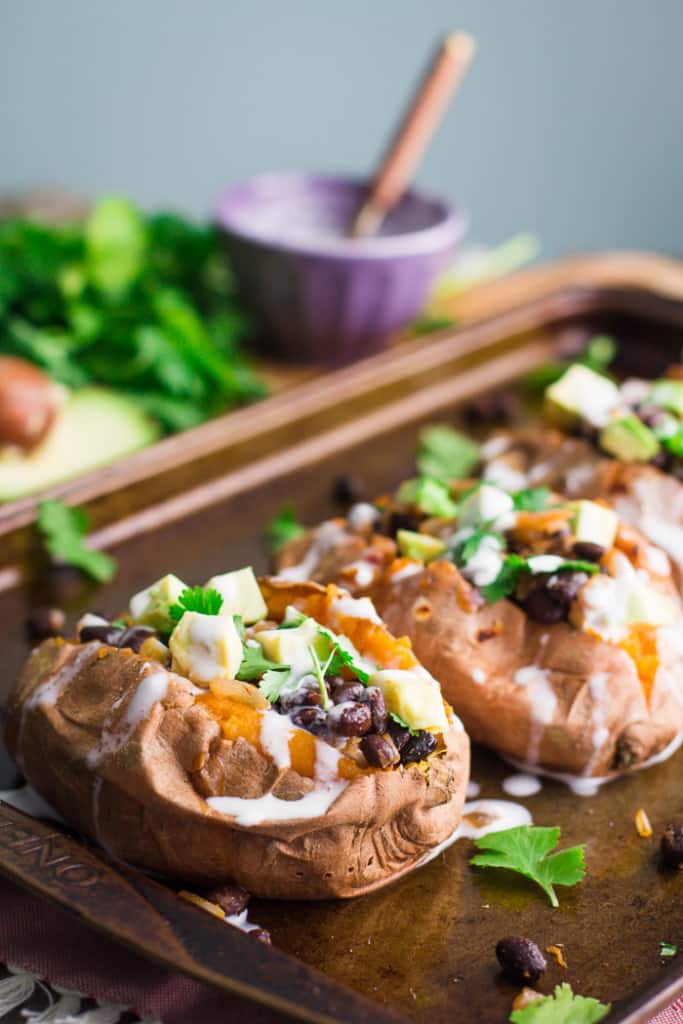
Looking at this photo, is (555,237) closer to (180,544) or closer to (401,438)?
(401,438)

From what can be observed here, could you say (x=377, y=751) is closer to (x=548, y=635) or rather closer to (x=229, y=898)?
(x=229, y=898)

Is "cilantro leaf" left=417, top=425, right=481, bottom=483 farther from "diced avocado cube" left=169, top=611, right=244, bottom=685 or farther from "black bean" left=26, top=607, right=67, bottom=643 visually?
"diced avocado cube" left=169, top=611, right=244, bottom=685

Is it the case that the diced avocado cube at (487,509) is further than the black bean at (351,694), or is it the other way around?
the diced avocado cube at (487,509)

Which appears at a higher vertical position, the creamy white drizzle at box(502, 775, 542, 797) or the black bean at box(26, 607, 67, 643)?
the creamy white drizzle at box(502, 775, 542, 797)

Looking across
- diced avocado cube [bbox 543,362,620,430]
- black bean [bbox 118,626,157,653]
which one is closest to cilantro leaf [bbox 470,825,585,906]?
black bean [bbox 118,626,157,653]

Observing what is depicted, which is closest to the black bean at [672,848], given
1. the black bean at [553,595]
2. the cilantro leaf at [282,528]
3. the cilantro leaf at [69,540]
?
the black bean at [553,595]

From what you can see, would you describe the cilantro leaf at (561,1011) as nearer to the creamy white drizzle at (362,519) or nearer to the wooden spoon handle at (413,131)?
the creamy white drizzle at (362,519)
